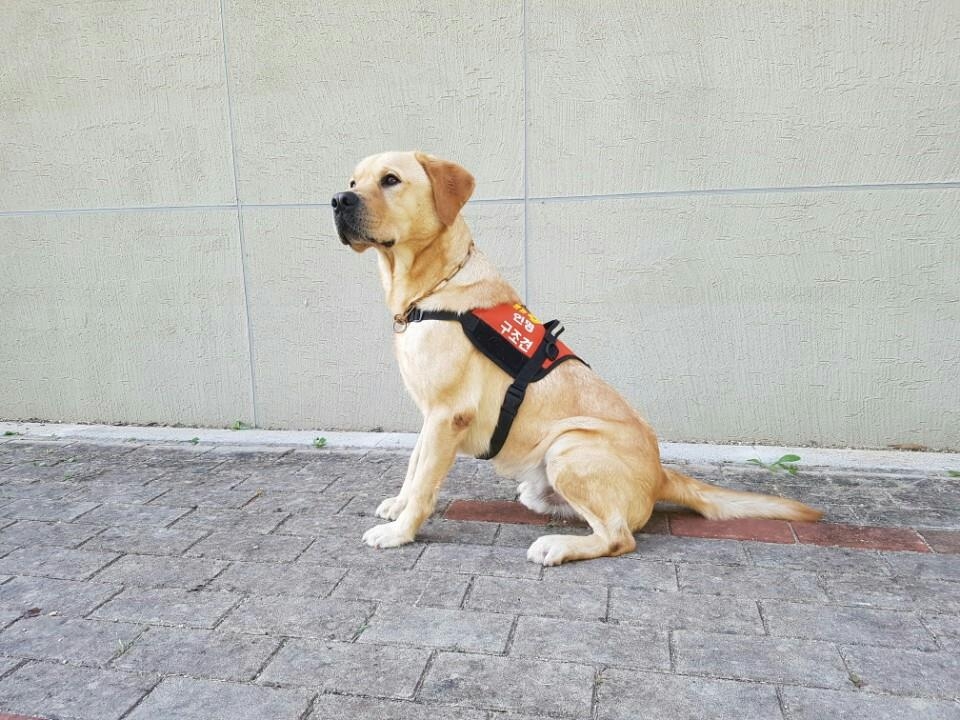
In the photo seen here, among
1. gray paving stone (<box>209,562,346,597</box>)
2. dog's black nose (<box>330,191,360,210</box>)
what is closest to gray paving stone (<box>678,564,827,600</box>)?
gray paving stone (<box>209,562,346,597</box>)

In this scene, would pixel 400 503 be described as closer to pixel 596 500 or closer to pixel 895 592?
pixel 596 500

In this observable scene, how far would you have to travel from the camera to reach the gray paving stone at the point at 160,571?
2797 millimetres

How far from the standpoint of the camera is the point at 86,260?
541 centimetres

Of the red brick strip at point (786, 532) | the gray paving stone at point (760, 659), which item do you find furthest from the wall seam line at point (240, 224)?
the gray paving stone at point (760, 659)

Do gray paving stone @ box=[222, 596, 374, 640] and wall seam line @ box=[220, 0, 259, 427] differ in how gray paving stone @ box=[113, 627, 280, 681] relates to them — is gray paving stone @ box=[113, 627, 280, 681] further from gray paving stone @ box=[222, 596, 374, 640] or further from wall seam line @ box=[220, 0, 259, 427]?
wall seam line @ box=[220, 0, 259, 427]

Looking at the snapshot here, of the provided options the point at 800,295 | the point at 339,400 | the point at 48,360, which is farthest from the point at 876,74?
the point at 48,360

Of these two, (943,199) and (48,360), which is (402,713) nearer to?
(943,199)

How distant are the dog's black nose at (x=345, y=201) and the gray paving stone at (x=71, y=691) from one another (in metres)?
1.88

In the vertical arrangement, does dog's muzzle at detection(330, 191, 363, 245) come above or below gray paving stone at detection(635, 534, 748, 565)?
above

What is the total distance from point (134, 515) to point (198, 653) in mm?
1546

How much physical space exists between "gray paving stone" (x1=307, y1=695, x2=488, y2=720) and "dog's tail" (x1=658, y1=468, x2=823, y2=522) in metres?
1.62

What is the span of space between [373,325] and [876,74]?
3.72 m

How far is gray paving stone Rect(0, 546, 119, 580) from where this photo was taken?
2.90 meters

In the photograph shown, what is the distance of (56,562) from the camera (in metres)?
3.00
